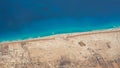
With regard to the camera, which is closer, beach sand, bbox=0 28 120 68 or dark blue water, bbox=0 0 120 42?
beach sand, bbox=0 28 120 68

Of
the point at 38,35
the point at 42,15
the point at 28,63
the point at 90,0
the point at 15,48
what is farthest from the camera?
the point at 90,0

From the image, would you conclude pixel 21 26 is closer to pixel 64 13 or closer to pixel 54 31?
pixel 54 31

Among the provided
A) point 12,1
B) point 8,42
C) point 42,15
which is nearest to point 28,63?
point 8,42

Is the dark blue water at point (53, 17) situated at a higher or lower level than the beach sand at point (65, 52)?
higher

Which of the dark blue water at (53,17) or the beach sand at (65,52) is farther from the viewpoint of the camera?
the dark blue water at (53,17)

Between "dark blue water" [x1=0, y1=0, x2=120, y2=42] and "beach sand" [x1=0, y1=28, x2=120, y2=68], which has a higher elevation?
"dark blue water" [x1=0, y1=0, x2=120, y2=42]
